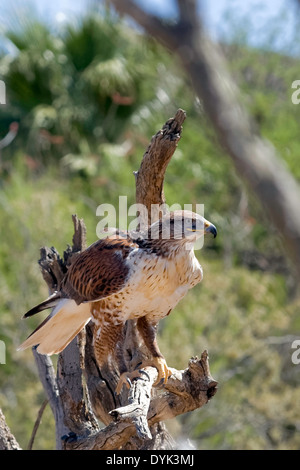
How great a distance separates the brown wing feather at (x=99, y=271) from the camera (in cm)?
353

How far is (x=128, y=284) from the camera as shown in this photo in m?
3.49

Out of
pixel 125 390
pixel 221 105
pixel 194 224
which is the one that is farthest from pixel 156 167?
pixel 221 105

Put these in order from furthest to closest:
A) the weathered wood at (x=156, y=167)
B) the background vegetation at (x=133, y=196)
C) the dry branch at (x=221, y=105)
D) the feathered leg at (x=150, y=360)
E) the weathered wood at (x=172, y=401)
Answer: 1. the background vegetation at (x=133, y=196)
2. the weathered wood at (x=156, y=167)
3. the feathered leg at (x=150, y=360)
4. the weathered wood at (x=172, y=401)
5. the dry branch at (x=221, y=105)

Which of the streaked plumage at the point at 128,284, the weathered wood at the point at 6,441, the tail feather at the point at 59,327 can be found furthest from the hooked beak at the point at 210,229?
the weathered wood at the point at 6,441

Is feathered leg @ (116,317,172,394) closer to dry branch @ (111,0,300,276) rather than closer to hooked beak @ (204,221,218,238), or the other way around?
hooked beak @ (204,221,218,238)

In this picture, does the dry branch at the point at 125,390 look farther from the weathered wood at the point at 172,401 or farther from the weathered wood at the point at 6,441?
the weathered wood at the point at 6,441

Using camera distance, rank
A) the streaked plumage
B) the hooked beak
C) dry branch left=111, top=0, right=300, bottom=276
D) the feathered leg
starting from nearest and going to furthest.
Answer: dry branch left=111, top=0, right=300, bottom=276
the hooked beak
the streaked plumage
the feathered leg

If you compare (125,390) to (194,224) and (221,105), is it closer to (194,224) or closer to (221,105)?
(194,224)

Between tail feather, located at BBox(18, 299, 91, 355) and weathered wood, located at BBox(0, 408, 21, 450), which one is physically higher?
tail feather, located at BBox(18, 299, 91, 355)

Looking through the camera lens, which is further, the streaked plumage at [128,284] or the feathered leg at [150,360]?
the feathered leg at [150,360]

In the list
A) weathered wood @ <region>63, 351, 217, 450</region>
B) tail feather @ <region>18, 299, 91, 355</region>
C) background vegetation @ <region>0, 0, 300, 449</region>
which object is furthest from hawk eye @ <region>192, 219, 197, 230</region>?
background vegetation @ <region>0, 0, 300, 449</region>

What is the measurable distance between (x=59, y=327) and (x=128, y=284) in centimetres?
61

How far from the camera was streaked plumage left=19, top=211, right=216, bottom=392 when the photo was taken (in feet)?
11.4

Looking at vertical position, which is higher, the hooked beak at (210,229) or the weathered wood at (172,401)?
the hooked beak at (210,229)
